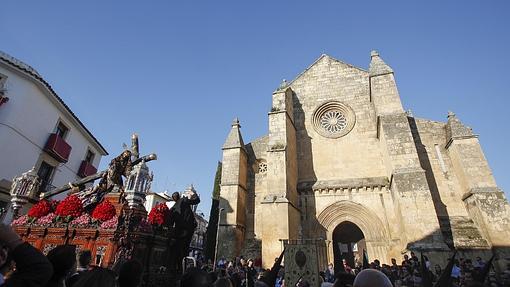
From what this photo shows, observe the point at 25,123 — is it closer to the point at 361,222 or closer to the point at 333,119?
the point at 333,119

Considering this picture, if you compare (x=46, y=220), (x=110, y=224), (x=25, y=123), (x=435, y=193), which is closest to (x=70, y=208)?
(x=46, y=220)

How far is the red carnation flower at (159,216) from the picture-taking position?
15.8ft

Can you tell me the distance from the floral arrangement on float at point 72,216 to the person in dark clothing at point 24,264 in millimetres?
3261

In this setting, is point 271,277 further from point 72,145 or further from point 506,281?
point 72,145

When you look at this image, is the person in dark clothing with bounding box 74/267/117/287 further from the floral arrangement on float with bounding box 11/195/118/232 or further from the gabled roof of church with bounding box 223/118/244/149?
the gabled roof of church with bounding box 223/118/244/149

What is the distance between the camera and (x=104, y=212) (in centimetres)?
445

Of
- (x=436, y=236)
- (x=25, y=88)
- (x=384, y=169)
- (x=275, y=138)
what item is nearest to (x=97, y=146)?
(x=25, y=88)

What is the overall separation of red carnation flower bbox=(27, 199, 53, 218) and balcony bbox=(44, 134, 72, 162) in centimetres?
1132

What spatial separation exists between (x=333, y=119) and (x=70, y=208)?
11.6 meters

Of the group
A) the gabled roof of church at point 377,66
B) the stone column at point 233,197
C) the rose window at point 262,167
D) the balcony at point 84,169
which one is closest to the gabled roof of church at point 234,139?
the stone column at point 233,197

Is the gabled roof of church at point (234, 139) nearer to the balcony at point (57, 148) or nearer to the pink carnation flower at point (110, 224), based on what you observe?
the pink carnation flower at point (110, 224)

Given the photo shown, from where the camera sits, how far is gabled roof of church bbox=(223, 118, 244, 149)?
13.1 meters

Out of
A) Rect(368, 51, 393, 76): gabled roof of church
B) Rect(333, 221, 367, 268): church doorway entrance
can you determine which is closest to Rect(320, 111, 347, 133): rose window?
Rect(368, 51, 393, 76): gabled roof of church

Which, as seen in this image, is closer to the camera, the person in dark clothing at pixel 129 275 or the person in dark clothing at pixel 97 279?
the person in dark clothing at pixel 97 279
